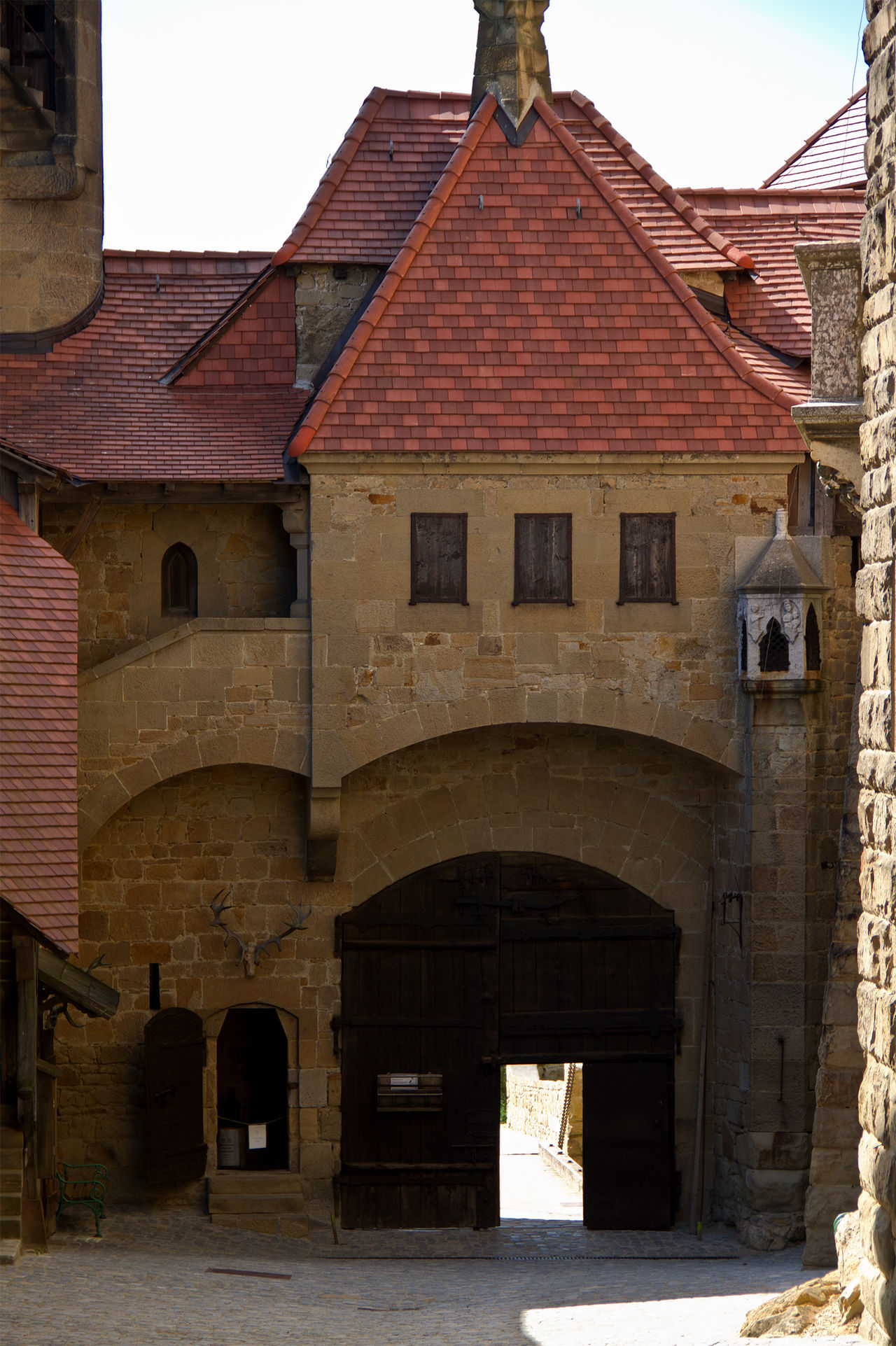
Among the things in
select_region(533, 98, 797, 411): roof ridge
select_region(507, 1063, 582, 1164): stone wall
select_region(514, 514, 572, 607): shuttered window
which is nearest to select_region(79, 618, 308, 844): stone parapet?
select_region(514, 514, 572, 607): shuttered window

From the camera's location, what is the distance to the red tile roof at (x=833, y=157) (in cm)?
2084

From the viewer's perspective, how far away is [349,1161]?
700 inches

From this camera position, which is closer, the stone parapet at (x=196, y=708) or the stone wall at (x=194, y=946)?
the stone parapet at (x=196, y=708)

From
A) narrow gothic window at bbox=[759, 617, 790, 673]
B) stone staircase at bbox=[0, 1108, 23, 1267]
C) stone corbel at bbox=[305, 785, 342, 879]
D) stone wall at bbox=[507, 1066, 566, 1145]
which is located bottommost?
stone wall at bbox=[507, 1066, 566, 1145]

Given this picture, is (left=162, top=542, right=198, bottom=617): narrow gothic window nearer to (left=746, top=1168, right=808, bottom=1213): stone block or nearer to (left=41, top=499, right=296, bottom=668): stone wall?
(left=41, top=499, right=296, bottom=668): stone wall

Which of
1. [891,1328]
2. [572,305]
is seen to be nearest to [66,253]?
[572,305]

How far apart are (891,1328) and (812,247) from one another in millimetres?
5978

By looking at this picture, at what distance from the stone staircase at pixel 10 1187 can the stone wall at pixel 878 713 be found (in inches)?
288

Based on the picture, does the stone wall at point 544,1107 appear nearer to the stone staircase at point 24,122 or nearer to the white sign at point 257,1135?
the white sign at point 257,1135

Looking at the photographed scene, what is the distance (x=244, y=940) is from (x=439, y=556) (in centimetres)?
452

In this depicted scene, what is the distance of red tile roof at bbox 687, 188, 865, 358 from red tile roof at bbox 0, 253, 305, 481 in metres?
5.06

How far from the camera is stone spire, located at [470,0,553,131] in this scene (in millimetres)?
17844

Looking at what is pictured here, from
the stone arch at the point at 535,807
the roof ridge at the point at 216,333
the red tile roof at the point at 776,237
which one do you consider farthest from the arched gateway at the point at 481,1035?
the red tile roof at the point at 776,237

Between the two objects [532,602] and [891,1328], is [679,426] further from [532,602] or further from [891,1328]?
[891,1328]
